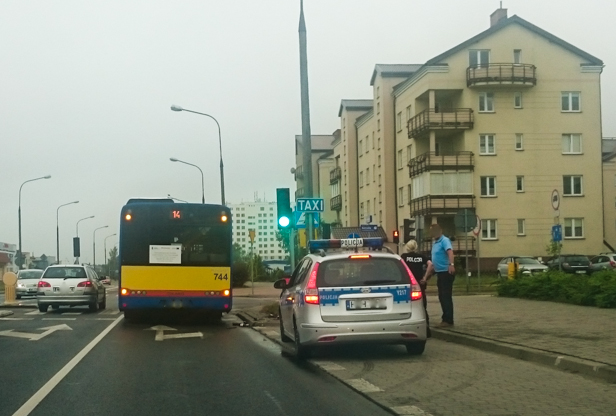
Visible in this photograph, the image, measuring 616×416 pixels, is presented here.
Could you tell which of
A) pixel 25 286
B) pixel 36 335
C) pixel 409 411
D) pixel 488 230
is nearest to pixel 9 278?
pixel 25 286

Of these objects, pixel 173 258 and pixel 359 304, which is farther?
pixel 173 258

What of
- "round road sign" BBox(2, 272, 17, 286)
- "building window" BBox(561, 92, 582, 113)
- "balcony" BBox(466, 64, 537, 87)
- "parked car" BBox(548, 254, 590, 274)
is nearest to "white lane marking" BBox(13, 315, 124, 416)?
"round road sign" BBox(2, 272, 17, 286)

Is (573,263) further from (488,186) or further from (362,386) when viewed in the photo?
(362,386)

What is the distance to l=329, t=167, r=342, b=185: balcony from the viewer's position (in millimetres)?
83981

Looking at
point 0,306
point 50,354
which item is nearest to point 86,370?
point 50,354

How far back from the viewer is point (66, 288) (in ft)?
85.6

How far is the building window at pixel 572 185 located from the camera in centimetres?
5588

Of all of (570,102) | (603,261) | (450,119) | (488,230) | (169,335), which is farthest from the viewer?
(570,102)

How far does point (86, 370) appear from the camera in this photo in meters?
11.3

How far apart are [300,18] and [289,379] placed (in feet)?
42.3

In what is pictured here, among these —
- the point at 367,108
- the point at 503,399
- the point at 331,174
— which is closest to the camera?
the point at 503,399

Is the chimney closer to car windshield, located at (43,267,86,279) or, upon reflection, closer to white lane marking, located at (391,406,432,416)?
car windshield, located at (43,267,86,279)

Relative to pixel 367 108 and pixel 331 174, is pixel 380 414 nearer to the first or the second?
pixel 367 108

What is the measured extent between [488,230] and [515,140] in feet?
20.0
